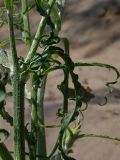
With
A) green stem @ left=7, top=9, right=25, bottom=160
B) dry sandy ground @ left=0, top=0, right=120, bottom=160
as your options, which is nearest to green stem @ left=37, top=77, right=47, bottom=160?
green stem @ left=7, top=9, right=25, bottom=160

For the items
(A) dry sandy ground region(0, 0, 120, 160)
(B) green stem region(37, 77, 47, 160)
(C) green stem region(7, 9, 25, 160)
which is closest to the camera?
(C) green stem region(7, 9, 25, 160)

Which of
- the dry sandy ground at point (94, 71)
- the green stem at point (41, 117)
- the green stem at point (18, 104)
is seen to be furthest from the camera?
the dry sandy ground at point (94, 71)

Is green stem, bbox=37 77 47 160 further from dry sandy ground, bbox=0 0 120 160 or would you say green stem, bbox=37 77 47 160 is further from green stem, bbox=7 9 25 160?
dry sandy ground, bbox=0 0 120 160

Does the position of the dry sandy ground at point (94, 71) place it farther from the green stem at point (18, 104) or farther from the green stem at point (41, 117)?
the green stem at point (18, 104)

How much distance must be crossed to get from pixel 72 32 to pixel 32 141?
2.34 meters

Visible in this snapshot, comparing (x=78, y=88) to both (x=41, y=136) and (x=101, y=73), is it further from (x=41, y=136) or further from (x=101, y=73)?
(x=101, y=73)

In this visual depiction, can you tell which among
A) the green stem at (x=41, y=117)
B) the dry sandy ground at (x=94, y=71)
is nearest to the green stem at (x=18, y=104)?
the green stem at (x=41, y=117)

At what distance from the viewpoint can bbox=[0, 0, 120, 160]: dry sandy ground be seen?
1.84 metres

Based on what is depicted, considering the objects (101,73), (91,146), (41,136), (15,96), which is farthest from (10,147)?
(15,96)

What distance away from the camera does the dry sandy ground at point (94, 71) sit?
6.05 feet

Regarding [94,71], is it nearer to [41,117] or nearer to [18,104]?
[41,117]

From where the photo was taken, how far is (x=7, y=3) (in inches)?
23.5

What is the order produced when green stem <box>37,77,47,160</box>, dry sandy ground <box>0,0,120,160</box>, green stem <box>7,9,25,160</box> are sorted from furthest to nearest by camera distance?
dry sandy ground <box>0,0,120,160</box> < green stem <box>37,77,47,160</box> < green stem <box>7,9,25,160</box>

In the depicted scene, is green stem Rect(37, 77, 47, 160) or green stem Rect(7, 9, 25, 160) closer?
green stem Rect(7, 9, 25, 160)
